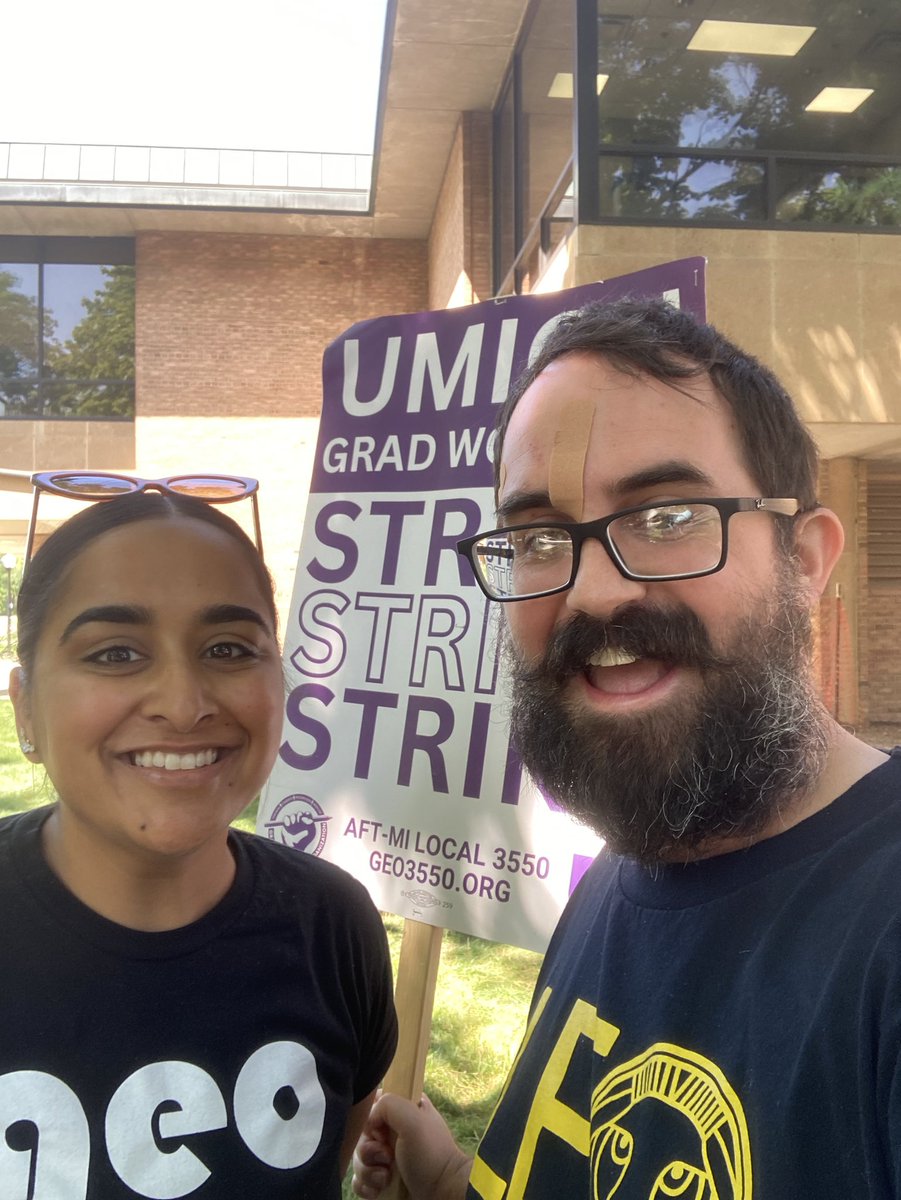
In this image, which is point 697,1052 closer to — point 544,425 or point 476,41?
point 544,425

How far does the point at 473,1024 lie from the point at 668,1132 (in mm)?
3001

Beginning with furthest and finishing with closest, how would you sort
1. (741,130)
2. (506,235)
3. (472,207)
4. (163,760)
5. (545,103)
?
(472,207) → (506,235) → (545,103) → (741,130) → (163,760)

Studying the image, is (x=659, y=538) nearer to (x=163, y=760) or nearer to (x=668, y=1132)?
(x=668, y=1132)

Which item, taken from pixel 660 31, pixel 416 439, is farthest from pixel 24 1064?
pixel 660 31

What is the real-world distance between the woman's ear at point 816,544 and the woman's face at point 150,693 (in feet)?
2.53

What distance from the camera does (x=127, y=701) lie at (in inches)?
49.1

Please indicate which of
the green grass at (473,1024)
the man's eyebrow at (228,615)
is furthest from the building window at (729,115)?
the man's eyebrow at (228,615)

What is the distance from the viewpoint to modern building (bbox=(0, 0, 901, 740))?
21.0 ft

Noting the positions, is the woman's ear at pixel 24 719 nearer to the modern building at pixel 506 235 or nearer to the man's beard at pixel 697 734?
the man's beard at pixel 697 734

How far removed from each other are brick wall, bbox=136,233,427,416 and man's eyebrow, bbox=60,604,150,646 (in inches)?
Answer: 479

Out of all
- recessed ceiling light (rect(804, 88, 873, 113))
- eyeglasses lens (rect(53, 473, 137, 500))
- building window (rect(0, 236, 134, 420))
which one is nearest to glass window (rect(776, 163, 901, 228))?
recessed ceiling light (rect(804, 88, 873, 113))

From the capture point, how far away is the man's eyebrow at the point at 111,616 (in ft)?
4.14

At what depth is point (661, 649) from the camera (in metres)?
1.05

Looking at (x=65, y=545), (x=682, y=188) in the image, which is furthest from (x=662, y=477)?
(x=682, y=188)
